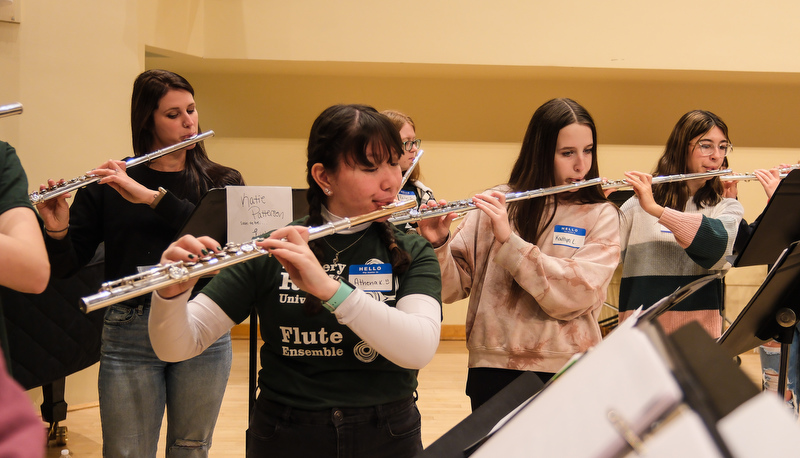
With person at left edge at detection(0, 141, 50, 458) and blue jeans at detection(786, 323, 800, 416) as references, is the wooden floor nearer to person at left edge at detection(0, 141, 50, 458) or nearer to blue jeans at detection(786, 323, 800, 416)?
blue jeans at detection(786, 323, 800, 416)

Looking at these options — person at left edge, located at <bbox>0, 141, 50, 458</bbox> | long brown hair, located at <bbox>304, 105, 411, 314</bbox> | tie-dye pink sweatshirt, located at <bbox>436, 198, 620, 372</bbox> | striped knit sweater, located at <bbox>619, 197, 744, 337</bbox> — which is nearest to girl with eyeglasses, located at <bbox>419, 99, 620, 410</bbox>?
tie-dye pink sweatshirt, located at <bbox>436, 198, 620, 372</bbox>

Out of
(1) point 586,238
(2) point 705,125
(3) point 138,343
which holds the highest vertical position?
(2) point 705,125

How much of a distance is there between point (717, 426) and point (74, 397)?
3789 mm

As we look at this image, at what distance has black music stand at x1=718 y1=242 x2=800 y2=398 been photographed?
1539 millimetres

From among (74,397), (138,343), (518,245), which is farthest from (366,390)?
(74,397)

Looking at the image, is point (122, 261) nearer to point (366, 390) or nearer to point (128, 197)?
point (128, 197)

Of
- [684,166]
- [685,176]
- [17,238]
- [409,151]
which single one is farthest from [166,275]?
[684,166]

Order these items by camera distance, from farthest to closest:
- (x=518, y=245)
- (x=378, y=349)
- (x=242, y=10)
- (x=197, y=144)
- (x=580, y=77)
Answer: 1. (x=580, y=77)
2. (x=242, y=10)
3. (x=197, y=144)
4. (x=518, y=245)
5. (x=378, y=349)

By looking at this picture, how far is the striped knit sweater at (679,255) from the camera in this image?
233 centimetres

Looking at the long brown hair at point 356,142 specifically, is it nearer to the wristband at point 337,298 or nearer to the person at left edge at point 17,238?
the wristband at point 337,298

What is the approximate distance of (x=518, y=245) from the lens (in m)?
1.73

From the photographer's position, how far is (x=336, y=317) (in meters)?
1.21

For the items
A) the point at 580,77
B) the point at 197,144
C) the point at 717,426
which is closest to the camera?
the point at 717,426

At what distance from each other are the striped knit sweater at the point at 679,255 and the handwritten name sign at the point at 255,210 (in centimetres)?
133
